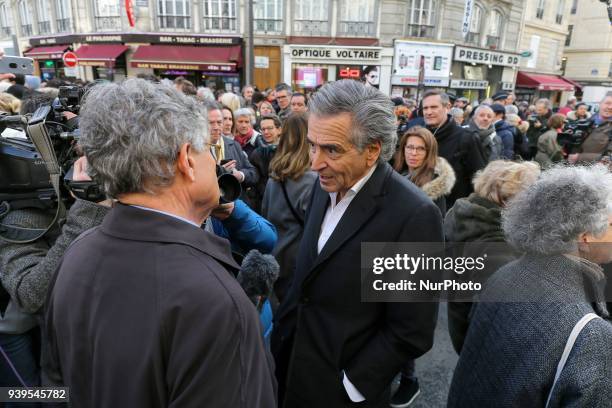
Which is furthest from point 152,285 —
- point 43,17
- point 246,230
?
point 43,17

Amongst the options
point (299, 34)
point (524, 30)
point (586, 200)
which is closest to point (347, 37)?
point (299, 34)

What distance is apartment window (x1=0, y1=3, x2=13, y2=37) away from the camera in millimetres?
19562

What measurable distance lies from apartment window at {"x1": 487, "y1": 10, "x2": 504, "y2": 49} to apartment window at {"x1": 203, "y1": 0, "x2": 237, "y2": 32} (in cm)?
1311

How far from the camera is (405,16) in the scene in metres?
16.3

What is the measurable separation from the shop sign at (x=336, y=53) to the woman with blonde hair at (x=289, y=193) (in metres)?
14.8

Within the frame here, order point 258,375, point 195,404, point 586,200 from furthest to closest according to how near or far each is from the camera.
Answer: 1. point 586,200
2. point 258,375
3. point 195,404

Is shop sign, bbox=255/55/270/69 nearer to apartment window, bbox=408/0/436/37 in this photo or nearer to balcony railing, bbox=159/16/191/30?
balcony railing, bbox=159/16/191/30

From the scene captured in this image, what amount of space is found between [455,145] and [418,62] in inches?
560

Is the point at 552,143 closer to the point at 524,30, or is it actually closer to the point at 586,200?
the point at 586,200

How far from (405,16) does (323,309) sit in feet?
58.0

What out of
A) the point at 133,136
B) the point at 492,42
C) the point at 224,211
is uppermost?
the point at 492,42

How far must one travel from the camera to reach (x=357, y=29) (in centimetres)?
1633

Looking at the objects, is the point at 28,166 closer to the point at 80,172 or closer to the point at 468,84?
the point at 80,172

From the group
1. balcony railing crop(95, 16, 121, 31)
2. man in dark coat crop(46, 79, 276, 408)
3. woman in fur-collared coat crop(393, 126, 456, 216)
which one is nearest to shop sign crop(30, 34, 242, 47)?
balcony railing crop(95, 16, 121, 31)
